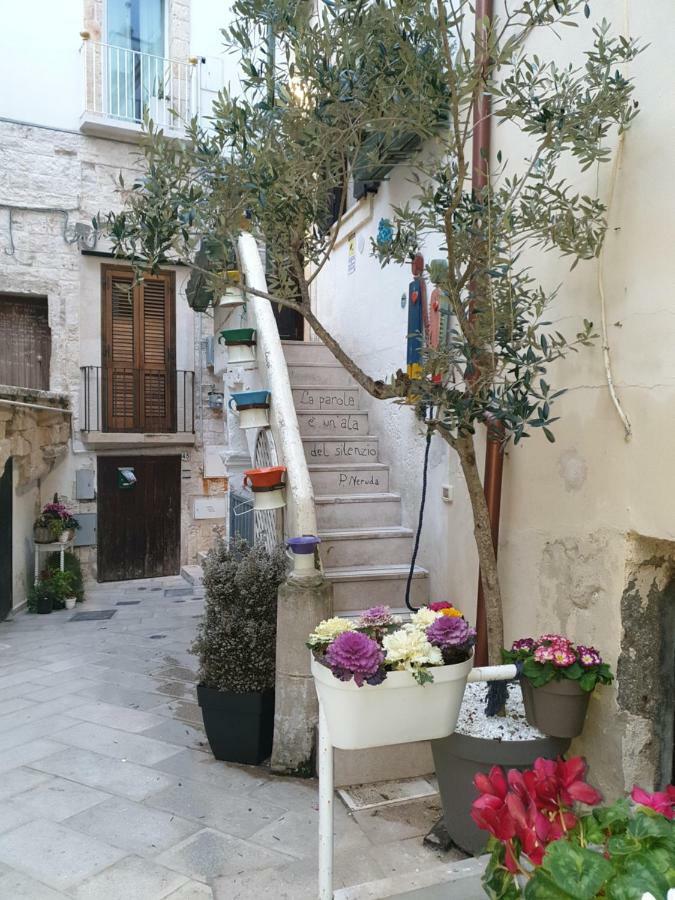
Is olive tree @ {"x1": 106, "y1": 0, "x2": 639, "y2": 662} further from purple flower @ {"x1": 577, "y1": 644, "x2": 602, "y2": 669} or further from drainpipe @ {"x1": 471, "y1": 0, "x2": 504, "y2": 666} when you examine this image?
purple flower @ {"x1": 577, "y1": 644, "x2": 602, "y2": 669}

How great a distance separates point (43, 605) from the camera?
7.93m

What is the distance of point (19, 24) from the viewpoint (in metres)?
9.12

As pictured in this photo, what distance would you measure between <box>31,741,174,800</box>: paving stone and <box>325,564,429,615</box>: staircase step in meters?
1.23

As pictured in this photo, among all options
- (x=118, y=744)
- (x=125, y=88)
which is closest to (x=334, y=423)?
(x=118, y=744)

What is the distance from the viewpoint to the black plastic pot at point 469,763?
2.49 m

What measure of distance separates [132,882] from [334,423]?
10.9ft

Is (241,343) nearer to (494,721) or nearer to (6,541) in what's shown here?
(494,721)

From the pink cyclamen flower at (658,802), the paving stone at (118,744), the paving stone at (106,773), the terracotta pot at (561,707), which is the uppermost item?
the pink cyclamen flower at (658,802)

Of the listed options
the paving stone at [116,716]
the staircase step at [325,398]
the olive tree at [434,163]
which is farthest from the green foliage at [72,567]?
the olive tree at [434,163]

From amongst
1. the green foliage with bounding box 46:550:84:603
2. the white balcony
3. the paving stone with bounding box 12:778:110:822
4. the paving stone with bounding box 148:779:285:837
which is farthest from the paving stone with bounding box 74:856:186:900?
the white balcony

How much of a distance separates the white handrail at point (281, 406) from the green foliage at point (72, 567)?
502cm

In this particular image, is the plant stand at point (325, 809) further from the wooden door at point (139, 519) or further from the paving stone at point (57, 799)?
the wooden door at point (139, 519)

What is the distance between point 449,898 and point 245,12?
301cm

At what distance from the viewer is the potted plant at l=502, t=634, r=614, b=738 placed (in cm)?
242
